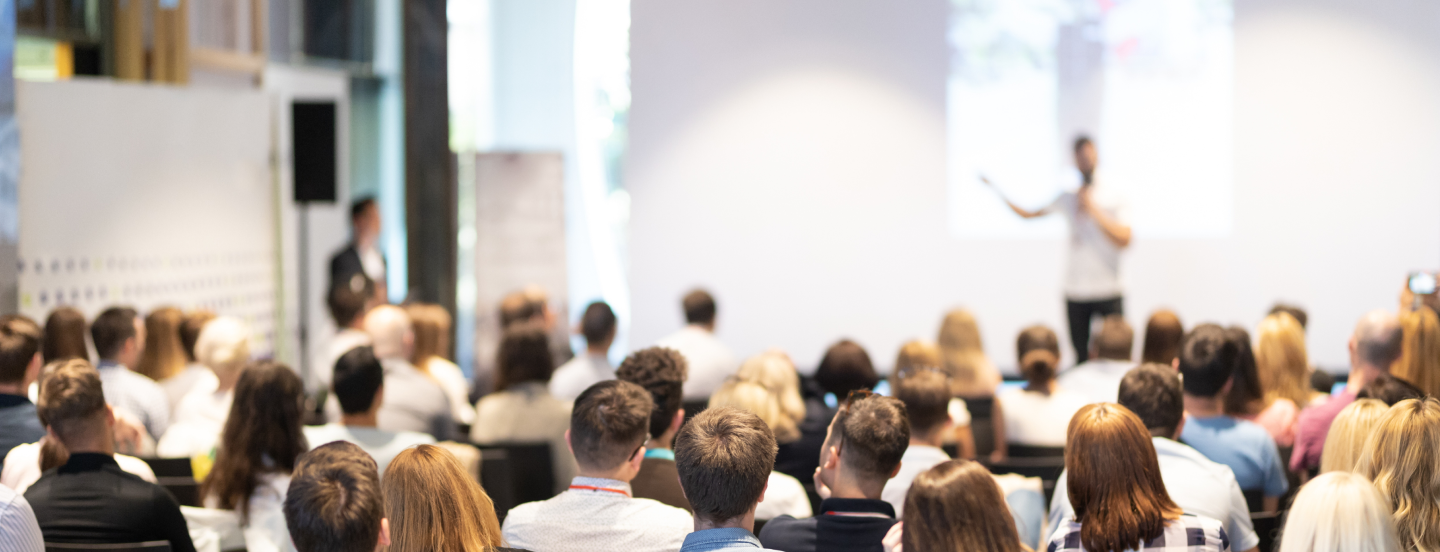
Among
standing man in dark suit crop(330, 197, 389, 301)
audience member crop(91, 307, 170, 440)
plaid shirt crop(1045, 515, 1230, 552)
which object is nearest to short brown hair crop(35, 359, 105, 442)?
audience member crop(91, 307, 170, 440)

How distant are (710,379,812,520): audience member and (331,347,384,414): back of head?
1.01 metres

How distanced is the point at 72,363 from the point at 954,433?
2.81 meters

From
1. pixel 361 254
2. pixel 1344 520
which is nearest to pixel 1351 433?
pixel 1344 520

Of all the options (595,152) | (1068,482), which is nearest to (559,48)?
(595,152)

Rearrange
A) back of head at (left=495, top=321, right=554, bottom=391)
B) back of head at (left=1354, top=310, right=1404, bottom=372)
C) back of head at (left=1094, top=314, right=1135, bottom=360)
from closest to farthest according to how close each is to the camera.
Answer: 1. back of head at (left=1354, top=310, right=1404, bottom=372)
2. back of head at (left=495, top=321, right=554, bottom=391)
3. back of head at (left=1094, top=314, right=1135, bottom=360)

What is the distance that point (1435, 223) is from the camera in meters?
7.23

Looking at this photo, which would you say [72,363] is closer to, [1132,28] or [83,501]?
[83,501]

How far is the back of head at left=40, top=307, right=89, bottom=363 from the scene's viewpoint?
13.2ft

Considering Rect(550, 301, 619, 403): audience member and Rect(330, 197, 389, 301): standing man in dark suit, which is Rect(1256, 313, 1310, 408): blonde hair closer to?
Rect(550, 301, 619, 403): audience member

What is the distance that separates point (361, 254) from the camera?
7.22m

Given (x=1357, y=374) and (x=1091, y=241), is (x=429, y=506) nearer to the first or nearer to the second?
(x=1357, y=374)

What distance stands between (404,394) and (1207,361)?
2737 millimetres

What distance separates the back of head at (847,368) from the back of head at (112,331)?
245 centimetres

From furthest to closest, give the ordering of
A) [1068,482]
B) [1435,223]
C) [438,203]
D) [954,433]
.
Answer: [438,203] → [1435,223] → [954,433] → [1068,482]
